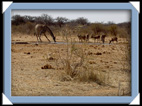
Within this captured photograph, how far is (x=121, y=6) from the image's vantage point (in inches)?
301

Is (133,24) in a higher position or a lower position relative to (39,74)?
higher

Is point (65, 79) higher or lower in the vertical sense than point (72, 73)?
lower

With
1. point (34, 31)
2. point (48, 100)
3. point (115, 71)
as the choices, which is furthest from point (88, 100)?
point (34, 31)

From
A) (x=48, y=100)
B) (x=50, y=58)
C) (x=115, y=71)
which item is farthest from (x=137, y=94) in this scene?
(x=50, y=58)

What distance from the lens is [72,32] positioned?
957cm

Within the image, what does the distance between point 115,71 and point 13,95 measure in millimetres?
3648

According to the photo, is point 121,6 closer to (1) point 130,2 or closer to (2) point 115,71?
(1) point 130,2

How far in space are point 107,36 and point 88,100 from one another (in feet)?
23.8

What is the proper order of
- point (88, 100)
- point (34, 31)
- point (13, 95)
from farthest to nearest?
point (34, 31) → point (13, 95) → point (88, 100)

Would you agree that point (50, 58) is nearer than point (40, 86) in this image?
No

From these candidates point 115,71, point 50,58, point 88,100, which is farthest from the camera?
point 50,58

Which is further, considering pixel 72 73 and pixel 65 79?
pixel 72 73

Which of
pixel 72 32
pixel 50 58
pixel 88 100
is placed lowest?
pixel 88 100

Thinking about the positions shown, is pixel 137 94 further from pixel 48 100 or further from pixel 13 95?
pixel 13 95
